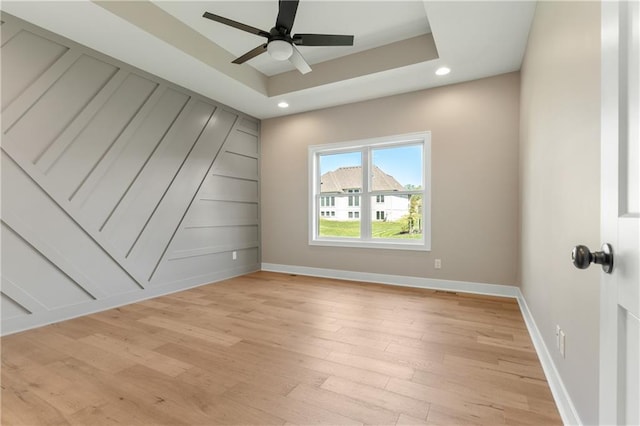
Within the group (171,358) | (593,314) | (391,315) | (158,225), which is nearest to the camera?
(593,314)

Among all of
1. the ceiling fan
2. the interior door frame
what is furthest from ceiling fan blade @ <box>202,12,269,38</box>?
the interior door frame

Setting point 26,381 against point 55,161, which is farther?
point 55,161

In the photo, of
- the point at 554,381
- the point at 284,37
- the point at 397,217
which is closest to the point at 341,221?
A: the point at 397,217

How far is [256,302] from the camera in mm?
3316

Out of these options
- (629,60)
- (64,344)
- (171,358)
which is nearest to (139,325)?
(64,344)

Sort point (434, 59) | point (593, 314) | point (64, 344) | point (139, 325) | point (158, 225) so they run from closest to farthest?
point (593, 314), point (64, 344), point (139, 325), point (434, 59), point (158, 225)

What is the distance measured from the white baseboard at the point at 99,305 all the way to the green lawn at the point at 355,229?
1.74m

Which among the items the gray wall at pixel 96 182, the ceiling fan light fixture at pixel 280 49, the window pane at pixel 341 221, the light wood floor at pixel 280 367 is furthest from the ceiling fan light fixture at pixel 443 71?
the gray wall at pixel 96 182

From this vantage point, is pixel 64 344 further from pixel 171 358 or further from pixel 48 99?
pixel 48 99

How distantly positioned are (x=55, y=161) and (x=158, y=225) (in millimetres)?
1184

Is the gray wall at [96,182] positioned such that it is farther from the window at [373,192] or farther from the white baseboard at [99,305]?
the window at [373,192]

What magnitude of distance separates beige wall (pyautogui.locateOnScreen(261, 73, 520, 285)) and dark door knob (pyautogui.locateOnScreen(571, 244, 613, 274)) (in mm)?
3215

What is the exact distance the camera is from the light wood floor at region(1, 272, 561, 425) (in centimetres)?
148

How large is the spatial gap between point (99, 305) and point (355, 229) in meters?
3.35
